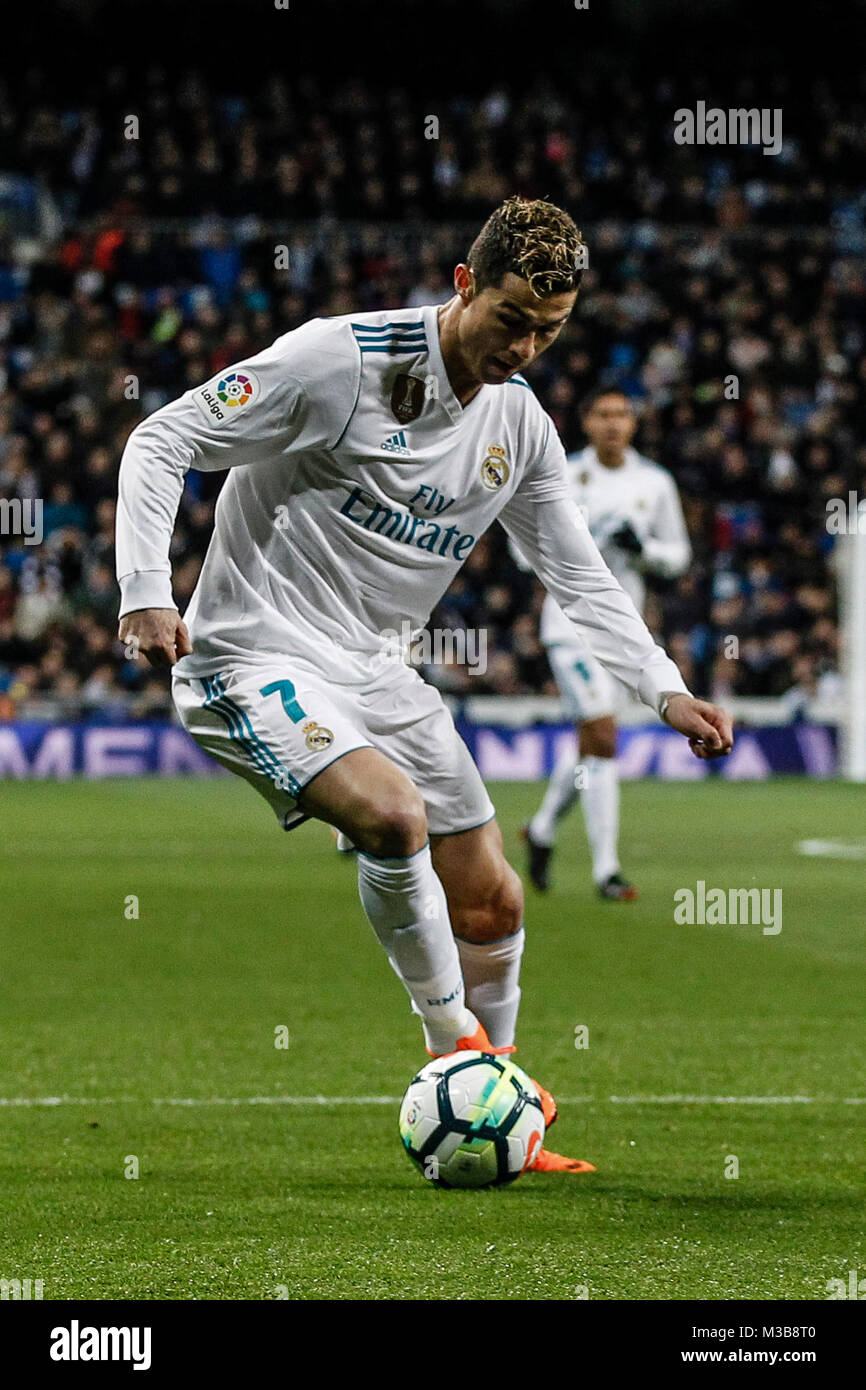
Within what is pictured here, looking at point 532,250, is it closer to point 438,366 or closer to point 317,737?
point 438,366

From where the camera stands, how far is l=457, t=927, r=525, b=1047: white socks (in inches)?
202

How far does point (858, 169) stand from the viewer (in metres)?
25.1

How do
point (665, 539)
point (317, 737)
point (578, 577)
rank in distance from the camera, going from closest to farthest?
1. point (317, 737)
2. point (578, 577)
3. point (665, 539)

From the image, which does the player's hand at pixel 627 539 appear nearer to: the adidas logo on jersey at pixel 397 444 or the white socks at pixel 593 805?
the white socks at pixel 593 805

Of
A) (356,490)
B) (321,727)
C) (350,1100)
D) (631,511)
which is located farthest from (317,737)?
(631,511)

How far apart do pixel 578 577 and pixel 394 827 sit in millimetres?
1017

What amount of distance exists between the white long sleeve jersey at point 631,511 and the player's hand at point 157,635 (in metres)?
→ 6.50

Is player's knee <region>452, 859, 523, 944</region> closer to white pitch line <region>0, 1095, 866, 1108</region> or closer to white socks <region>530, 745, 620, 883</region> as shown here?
white pitch line <region>0, 1095, 866, 1108</region>

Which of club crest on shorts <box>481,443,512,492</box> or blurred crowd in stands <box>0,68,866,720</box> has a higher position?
blurred crowd in stands <box>0,68,866,720</box>

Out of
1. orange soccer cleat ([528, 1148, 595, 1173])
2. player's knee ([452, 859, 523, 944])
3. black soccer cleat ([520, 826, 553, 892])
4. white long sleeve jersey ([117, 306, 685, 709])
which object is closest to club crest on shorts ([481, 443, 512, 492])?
white long sleeve jersey ([117, 306, 685, 709])

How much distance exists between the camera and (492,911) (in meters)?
5.08

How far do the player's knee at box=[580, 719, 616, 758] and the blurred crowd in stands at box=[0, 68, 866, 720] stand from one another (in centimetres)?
933

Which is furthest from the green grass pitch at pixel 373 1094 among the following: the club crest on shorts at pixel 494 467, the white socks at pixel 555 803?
the club crest on shorts at pixel 494 467

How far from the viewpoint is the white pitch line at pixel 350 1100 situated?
5.56 m
